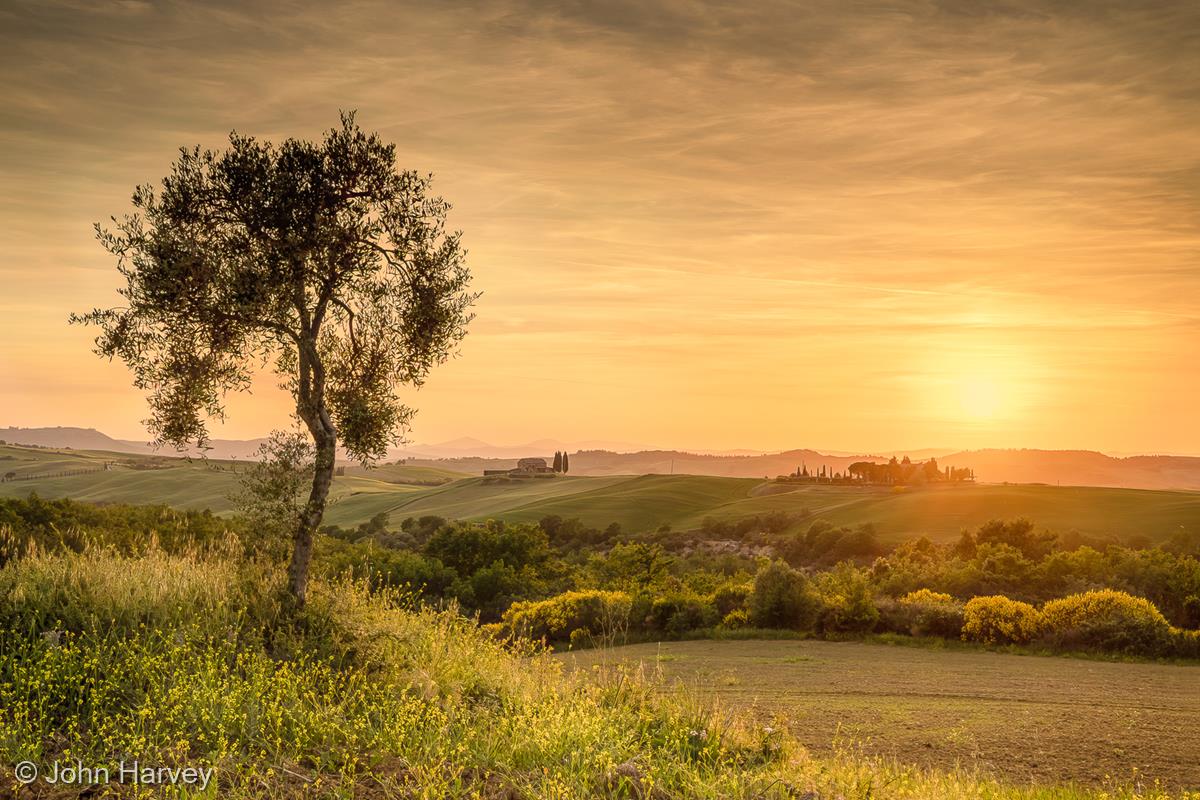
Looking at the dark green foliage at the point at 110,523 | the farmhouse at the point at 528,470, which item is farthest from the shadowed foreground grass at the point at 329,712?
the farmhouse at the point at 528,470

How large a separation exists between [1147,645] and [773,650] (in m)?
8.19

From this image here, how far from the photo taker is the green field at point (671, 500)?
7038 centimetres

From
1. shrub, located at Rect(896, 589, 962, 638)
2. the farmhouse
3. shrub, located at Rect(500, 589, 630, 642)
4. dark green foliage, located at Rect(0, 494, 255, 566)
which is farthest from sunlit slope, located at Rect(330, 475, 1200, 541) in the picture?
dark green foliage, located at Rect(0, 494, 255, 566)

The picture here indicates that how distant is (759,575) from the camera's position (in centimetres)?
2497

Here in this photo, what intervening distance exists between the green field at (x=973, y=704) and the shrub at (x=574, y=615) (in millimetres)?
2741

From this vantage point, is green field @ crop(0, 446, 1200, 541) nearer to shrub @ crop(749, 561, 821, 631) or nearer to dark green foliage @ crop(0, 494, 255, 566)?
dark green foliage @ crop(0, 494, 255, 566)

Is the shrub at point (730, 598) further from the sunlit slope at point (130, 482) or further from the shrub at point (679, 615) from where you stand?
the sunlit slope at point (130, 482)

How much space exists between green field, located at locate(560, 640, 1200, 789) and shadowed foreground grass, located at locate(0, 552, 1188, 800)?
1.15 m

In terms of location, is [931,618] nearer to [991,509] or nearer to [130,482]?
[991,509]

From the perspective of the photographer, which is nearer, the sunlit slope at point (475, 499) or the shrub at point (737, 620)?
the shrub at point (737, 620)

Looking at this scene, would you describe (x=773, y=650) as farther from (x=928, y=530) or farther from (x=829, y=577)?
(x=928, y=530)

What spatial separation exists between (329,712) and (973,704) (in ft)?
32.6

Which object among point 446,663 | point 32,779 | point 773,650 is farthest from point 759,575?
point 32,779

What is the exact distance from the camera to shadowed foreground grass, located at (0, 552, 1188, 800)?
802 centimetres
